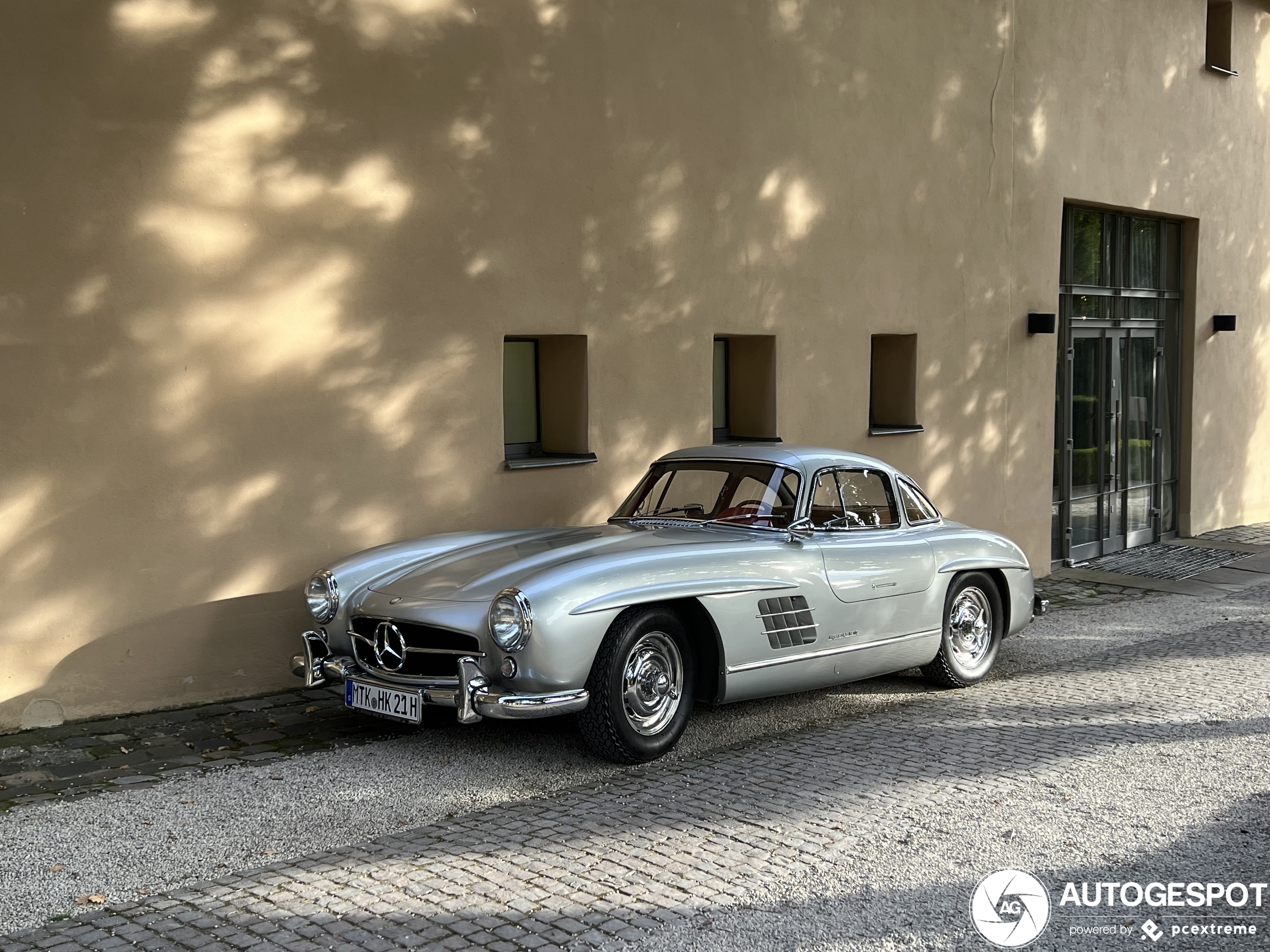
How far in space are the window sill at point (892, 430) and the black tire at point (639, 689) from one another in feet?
17.1

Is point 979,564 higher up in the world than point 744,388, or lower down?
lower down

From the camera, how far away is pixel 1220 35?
1527 cm

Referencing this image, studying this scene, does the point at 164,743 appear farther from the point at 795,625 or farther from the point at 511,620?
the point at 795,625

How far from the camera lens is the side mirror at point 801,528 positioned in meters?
6.87

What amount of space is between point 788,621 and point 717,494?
1004mm

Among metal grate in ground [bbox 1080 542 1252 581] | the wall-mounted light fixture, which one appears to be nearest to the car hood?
the wall-mounted light fixture

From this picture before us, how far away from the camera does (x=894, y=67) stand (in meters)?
11.0

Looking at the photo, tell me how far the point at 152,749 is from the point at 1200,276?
43.5 ft

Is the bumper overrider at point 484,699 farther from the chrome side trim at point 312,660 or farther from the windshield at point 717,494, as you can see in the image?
the windshield at point 717,494

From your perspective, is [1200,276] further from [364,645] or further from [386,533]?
[364,645]

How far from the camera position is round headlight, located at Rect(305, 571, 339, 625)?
248 inches

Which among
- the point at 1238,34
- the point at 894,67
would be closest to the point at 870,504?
the point at 894,67

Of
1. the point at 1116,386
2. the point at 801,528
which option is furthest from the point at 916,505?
the point at 1116,386

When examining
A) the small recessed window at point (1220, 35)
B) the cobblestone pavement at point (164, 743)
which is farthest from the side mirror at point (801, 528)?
the small recessed window at point (1220, 35)
